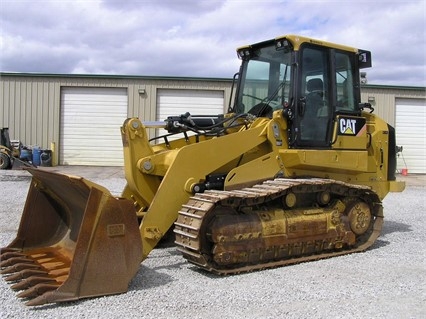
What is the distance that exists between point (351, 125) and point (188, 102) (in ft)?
46.7

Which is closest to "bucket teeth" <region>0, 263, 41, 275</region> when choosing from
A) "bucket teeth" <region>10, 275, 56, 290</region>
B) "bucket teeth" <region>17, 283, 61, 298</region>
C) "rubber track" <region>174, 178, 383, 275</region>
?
"bucket teeth" <region>10, 275, 56, 290</region>

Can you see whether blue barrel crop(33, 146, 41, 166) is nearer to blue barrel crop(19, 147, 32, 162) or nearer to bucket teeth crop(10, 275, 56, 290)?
blue barrel crop(19, 147, 32, 162)

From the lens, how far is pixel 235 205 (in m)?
5.42

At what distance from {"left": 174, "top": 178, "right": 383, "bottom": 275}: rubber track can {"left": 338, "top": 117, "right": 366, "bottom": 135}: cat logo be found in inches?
36.3

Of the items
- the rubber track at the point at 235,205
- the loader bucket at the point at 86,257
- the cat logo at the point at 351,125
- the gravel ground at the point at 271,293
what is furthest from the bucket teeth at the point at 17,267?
the cat logo at the point at 351,125

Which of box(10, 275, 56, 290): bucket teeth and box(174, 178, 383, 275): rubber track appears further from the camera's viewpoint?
box(174, 178, 383, 275): rubber track

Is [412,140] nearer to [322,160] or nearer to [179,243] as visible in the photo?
[322,160]

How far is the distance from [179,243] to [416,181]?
1567 centimetres

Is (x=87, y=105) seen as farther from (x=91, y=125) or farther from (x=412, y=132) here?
(x=412, y=132)

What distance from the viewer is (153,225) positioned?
17.1 ft

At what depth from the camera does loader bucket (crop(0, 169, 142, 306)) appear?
4.23 m

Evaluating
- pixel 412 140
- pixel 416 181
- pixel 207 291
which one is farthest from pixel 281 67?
pixel 412 140

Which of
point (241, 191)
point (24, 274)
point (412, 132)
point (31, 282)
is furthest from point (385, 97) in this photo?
point (31, 282)

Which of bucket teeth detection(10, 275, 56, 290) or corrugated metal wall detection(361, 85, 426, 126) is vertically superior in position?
corrugated metal wall detection(361, 85, 426, 126)
